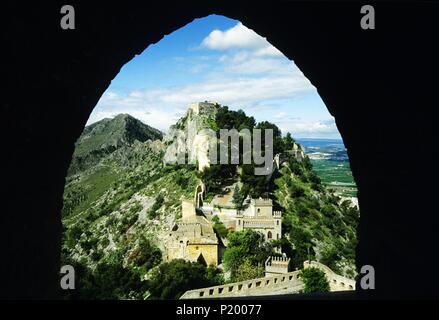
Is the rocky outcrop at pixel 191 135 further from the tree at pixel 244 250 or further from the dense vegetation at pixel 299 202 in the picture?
the tree at pixel 244 250

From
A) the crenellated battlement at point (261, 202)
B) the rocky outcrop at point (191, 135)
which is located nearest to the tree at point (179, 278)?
the crenellated battlement at point (261, 202)

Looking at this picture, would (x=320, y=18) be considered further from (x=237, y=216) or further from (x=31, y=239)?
(x=237, y=216)

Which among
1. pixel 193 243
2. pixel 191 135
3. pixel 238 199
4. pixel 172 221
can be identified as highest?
pixel 191 135

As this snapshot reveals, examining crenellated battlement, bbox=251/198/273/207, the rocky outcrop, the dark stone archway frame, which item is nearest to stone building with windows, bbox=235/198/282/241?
crenellated battlement, bbox=251/198/273/207

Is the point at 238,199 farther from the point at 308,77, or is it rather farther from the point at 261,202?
the point at 308,77

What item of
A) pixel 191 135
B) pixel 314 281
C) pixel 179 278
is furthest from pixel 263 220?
pixel 191 135
